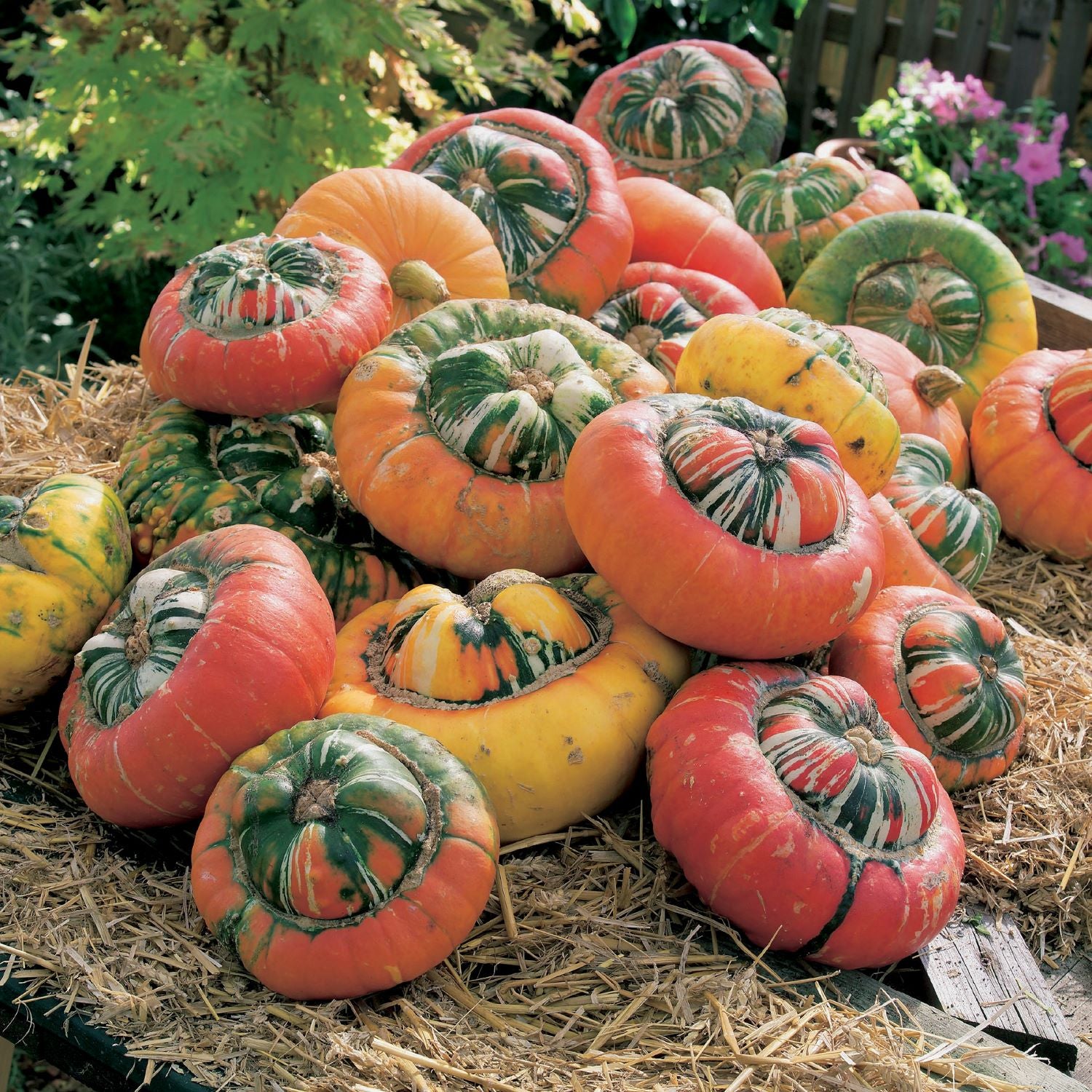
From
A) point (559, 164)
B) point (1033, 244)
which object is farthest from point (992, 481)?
point (1033, 244)

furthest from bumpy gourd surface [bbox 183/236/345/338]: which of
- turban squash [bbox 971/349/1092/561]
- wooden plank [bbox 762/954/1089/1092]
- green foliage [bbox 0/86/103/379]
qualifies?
green foliage [bbox 0/86/103/379]

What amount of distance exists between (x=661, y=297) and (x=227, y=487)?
4.49ft

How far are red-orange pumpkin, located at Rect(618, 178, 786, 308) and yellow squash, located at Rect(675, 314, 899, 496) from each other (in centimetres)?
101

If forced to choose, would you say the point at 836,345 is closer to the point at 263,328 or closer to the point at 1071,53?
the point at 263,328

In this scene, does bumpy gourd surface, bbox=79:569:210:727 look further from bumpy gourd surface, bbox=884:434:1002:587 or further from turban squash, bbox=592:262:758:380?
bumpy gourd surface, bbox=884:434:1002:587

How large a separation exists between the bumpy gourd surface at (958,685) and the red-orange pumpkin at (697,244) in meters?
1.45

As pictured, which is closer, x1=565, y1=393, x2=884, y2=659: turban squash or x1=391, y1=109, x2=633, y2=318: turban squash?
x1=565, y1=393, x2=884, y2=659: turban squash

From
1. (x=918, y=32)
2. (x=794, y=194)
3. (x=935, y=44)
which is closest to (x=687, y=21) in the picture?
(x=918, y=32)

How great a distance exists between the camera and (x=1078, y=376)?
3180 mm

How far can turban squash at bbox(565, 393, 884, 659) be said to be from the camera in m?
2.09

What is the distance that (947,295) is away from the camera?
3.55m

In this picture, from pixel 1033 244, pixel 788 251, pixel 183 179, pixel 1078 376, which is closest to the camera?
pixel 1078 376

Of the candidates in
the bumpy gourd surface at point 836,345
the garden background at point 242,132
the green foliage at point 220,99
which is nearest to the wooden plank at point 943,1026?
the bumpy gourd surface at point 836,345

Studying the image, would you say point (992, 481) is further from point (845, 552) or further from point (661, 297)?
point (845, 552)
